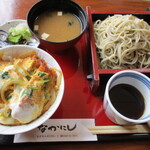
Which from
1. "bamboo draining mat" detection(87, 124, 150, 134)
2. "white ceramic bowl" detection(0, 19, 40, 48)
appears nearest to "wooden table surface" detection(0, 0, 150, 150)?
"bamboo draining mat" detection(87, 124, 150, 134)

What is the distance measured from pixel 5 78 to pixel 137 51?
938 millimetres

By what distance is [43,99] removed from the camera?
975mm

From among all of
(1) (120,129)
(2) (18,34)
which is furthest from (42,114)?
(2) (18,34)

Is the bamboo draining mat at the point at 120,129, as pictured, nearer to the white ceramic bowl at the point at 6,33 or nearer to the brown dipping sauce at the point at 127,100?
the brown dipping sauce at the point at 127,100

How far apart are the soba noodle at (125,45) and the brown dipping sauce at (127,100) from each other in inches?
7.8

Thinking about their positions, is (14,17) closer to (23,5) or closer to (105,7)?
(23,5)

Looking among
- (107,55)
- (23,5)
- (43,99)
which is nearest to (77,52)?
(107,55)

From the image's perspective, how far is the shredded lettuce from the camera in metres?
1.36

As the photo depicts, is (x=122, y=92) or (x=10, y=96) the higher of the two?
(x=10, y=96)

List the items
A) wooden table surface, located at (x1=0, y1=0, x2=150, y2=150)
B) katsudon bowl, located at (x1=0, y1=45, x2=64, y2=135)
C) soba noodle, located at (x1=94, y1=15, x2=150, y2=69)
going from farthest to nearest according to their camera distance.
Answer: soba noodle, located at (x1=94, y1=15, x2=150, y2=69) → wooden table surface, located at (x1=0, y1=0, x2=150, y2=150) → katsudon bowl, located at (x1=0, y1=45, x2=64, y2=135)

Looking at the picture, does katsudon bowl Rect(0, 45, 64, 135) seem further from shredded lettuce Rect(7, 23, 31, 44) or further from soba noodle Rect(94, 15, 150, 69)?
soba noodle Rect(94, 15, 150, 69)

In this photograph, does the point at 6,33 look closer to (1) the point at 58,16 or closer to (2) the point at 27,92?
(1) the point at 58,16

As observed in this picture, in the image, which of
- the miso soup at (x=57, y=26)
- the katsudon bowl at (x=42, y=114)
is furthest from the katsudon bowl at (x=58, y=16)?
the katsudon bowl at (x=42, y=114)

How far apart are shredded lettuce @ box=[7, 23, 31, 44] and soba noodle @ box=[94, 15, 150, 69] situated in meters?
0.57
